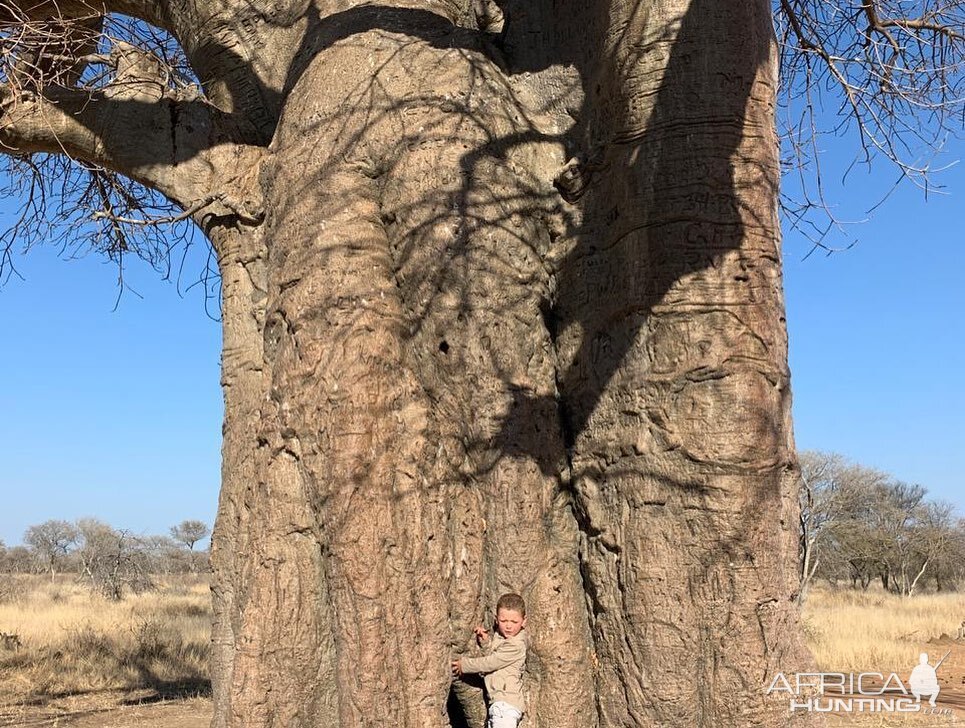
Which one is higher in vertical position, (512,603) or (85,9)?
(85,9)

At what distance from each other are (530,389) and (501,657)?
30.4 inches

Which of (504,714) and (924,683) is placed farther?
(924,683)

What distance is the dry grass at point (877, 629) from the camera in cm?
852

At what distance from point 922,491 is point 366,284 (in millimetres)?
27668

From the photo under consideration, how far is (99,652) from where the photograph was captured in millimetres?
8875

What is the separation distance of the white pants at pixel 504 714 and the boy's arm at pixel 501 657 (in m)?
0.11

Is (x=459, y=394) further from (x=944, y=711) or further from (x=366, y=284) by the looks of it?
(x=944, y=711)

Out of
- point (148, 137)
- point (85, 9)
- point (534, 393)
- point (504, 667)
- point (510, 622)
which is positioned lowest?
point (504, 667)

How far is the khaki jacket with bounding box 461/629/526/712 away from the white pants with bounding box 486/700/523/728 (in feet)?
0.04

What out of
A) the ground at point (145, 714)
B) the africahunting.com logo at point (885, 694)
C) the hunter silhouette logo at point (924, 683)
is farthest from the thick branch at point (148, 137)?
the hunter silhouette logo at point (924, 683)

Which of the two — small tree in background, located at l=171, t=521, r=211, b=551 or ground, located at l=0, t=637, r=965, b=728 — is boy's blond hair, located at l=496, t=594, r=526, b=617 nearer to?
ground, located at l=0, t=637, r=965, b=728

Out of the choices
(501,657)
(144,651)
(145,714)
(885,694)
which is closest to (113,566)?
(144,651)

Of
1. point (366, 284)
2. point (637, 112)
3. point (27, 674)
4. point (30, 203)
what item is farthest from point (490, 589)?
point (27, 674)

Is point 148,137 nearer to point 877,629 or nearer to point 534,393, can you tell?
point 534,393
